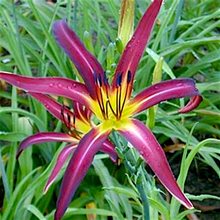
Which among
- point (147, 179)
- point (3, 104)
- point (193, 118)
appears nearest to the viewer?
point (147, 179)

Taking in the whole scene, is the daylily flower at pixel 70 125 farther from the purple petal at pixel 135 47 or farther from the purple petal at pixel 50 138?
the purple petal at pixel 135 47

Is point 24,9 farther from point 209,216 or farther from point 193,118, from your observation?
point 209,216

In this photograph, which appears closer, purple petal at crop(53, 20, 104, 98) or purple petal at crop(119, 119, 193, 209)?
purple petal at crop(119, 119, 193, 209)

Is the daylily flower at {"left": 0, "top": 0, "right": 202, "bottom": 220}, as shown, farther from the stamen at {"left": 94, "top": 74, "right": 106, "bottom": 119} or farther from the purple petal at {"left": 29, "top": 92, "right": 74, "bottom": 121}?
the purple petal at {"left": 29, "top": 92, "right": 74, "bottom": 121}

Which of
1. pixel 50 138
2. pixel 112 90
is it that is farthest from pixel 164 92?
pixel 50 138

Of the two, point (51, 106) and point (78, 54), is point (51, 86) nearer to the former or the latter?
→ point (78, 54)

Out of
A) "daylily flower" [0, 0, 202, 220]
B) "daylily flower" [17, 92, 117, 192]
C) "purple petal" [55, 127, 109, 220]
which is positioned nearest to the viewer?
"purple petal" [55, 127, 109, 220]

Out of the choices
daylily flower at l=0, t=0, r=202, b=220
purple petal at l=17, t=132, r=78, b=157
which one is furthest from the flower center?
purple petal at l=17, t=132, r=78, b=157

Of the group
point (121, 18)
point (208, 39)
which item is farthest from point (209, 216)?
point (121, 18)
